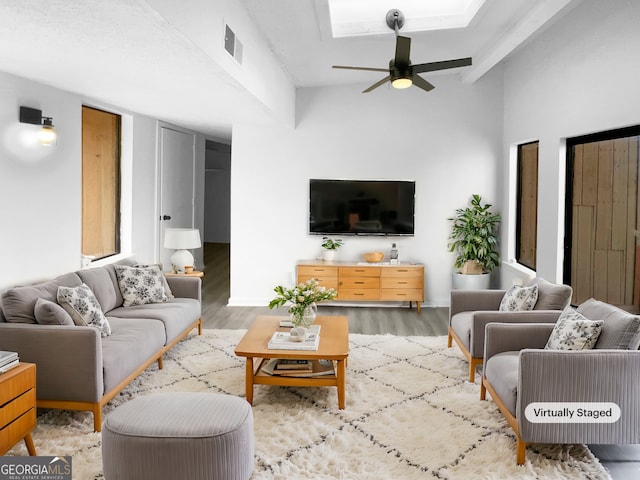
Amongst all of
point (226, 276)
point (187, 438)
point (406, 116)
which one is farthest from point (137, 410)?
point (226, 276)

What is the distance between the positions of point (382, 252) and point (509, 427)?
389cm

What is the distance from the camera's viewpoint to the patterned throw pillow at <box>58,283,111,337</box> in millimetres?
3939

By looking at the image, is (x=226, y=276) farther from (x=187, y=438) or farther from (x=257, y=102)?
(x=187, y=438)

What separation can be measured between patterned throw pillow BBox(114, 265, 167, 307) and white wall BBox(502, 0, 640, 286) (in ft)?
11.9

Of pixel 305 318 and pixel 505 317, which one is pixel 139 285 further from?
pixel 505 317

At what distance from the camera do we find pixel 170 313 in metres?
4.77

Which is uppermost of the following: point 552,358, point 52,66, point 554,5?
point 554,5

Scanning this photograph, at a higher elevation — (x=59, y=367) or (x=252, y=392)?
(x=59, y=367)

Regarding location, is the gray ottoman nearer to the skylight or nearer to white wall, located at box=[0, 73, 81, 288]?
white wall, located at box=[0, 73, 81, 288]

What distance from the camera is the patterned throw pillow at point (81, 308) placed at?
3939 millimetres

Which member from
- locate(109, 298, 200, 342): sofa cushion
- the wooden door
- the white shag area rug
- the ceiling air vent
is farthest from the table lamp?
the wooden door

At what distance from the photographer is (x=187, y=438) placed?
8.49 ft

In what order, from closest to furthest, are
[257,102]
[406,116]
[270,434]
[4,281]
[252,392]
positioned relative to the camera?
[270,434] < [252,392] < [4,281] < [257,102] < [406,116]

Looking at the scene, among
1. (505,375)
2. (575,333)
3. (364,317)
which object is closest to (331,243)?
(364,317)
